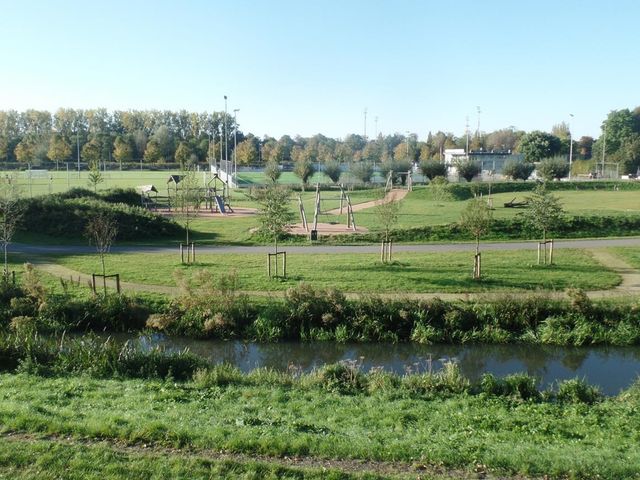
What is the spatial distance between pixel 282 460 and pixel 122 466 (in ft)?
6.43

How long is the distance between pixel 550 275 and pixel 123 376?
51.4ft

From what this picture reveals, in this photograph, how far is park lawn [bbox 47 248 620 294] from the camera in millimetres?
21672

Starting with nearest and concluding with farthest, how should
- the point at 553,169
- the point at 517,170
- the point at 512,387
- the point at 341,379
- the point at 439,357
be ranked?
the point at 512,387
the point at 341,379
the point at 439,357
the point at 553,169
the point at 517,170

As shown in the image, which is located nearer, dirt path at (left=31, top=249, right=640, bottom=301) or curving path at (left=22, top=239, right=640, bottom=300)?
dirt path at (left=31, top=249, right=640, bottom=301)

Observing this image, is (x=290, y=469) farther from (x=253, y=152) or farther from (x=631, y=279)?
(x=253, y=152)

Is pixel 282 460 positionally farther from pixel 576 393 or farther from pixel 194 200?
pixel 194 200

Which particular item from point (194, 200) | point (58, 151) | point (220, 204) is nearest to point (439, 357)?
point (194, 200)

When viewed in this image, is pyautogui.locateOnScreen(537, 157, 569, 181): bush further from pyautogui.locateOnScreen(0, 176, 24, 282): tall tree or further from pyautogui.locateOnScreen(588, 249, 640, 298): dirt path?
pyautogui.locateOnScreen(0, 176, 24, 282): tall tree

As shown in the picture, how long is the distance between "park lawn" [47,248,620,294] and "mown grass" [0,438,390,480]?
12484mm

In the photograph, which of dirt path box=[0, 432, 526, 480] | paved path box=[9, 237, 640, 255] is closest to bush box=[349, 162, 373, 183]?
paved path box=[9, 237, 640, 255]

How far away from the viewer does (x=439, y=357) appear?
16.9m

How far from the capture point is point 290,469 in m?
7.88

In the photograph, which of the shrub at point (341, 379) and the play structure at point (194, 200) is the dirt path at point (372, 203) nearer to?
the play structure at point (194, 200)

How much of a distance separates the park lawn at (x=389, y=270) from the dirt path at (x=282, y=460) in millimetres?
12006
